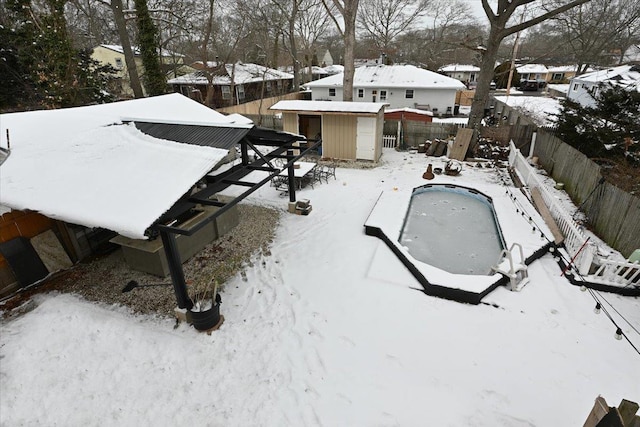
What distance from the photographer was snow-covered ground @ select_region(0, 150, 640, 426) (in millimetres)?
3986

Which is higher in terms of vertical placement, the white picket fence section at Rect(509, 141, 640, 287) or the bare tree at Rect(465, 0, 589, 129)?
the bare tree at Rect(465, 0, 589, 129)

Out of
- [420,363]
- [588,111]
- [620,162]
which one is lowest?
[420,363]

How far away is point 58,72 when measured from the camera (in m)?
13.0

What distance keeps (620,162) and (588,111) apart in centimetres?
243

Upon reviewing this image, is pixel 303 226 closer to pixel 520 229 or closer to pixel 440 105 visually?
pixel 520 229

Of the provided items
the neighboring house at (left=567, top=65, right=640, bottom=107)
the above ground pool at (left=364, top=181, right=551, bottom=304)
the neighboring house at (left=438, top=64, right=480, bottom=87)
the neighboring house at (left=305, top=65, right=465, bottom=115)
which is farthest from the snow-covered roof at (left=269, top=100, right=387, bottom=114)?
the neighboring house at (left=438, top=64, right=480, bottom=87)

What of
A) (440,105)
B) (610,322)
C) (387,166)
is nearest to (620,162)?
(610,322)

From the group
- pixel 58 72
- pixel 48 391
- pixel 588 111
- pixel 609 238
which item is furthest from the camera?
pixel 58 72

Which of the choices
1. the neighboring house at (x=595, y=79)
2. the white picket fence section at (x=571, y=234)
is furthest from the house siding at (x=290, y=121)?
the neighboring house at (x=595, y=79)

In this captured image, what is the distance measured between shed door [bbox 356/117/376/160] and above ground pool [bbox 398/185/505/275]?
10.7 ft

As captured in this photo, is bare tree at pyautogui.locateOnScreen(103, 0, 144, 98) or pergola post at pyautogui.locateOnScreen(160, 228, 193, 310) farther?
bare tree at pyautogui.locateOnScreen(103, 0, 144, 98)

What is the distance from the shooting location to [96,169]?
4.93 metres

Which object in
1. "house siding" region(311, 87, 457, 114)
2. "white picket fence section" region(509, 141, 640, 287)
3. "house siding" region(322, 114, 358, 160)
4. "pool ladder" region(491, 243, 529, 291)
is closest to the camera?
"white picket fence section" region(509, 141, 640, 287)

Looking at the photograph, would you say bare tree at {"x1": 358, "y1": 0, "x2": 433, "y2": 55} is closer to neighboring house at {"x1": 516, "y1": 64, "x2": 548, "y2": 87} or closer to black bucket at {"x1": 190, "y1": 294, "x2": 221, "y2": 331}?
neighboring house at {"x1": 516, "y1": 64, "x2": 548, "y2": 87}
